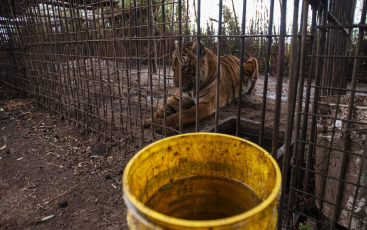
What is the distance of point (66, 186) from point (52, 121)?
2.29 metres

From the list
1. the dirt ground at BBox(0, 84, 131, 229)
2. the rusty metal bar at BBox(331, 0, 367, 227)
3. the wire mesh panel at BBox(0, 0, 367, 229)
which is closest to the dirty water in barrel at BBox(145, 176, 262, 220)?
the wire mesh panel at BBox(0, 0, 367, 229)

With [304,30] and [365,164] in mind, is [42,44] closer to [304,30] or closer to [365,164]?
[304,30]

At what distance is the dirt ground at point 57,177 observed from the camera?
208 cm

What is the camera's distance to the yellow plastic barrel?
1.02 metres

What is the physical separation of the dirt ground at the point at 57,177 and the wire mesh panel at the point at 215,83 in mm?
301

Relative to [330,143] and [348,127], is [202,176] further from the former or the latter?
[348,127]

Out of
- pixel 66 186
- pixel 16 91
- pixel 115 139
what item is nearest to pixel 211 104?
pixel 115 139

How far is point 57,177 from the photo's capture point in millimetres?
2711

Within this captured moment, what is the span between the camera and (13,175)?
2.76m

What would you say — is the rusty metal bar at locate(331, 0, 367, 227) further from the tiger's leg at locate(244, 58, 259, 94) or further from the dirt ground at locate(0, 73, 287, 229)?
the tiger's leg at locate(244, 58, 259, 94)

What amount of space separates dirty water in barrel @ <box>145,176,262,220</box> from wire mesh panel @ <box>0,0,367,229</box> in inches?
16.0

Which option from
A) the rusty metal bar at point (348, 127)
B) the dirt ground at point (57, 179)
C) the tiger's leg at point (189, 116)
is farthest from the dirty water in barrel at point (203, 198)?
the tiger's leg at point (189, 116)

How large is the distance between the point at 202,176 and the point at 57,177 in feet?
7.33

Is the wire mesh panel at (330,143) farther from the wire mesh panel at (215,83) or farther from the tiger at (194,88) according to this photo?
the tiger at (194,88)
